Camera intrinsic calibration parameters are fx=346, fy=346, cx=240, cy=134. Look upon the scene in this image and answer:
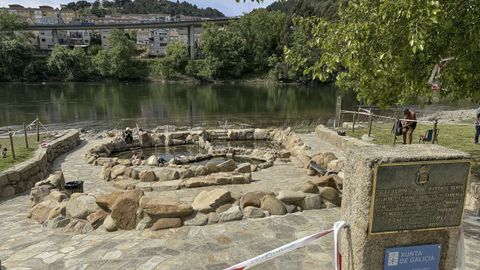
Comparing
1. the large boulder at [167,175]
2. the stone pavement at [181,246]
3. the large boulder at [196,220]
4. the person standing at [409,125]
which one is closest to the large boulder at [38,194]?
the stone pavement at [181,246]

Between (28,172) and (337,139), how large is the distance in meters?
13.5

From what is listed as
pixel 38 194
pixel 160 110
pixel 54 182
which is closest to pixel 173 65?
pixel 160 110

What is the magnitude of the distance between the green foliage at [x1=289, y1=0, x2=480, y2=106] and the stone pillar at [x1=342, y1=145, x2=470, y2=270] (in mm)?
2632

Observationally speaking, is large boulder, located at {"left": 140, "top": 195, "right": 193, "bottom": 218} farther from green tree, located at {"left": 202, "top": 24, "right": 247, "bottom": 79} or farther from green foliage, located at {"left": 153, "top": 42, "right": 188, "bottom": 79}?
green foliage, located at {"left": 153, "top": 42, "right": 188, "bottom": 79}

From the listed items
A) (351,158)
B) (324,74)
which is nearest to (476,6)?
(324,74)

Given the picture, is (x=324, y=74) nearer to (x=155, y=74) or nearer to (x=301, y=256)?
(x=301, y=256)

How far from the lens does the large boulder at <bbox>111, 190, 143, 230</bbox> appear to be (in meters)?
6.57

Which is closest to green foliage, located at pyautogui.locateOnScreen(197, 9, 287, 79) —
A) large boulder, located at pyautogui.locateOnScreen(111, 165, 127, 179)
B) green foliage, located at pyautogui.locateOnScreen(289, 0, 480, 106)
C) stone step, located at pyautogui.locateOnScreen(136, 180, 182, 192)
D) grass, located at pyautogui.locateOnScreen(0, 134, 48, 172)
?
grass, located at pyautogui.locateOnScreen(0, 134, 48, 172)

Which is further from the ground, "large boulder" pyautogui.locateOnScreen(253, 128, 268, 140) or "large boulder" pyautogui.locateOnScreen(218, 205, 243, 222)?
"large boulder" pyautogui.locateOnScreen(218, 205, 243, 222)

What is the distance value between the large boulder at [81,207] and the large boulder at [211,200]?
6.93ft

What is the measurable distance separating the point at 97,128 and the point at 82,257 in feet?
84.5

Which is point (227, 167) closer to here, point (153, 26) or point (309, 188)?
point (309, 188)

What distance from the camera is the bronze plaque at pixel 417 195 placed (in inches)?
150

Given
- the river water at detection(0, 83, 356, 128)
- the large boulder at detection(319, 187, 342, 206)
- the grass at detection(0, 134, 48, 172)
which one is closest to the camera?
the large boulder at detection(319, 187, 342, 206)
